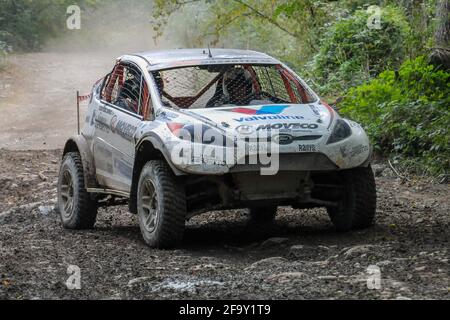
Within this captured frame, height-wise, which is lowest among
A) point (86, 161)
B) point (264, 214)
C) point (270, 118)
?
point (264, 214)

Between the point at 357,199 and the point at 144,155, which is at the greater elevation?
the point at 144,155

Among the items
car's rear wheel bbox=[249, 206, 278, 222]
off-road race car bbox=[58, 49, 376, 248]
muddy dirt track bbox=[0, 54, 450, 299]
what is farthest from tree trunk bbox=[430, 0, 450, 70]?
off-road race car bbox=[58, 49, 376, 248]

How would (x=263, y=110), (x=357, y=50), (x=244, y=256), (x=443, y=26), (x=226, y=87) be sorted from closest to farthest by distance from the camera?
(x=244, y=256) → (x=263, y=110) → (x=226, y=87) → (x=443, y=26) → (x=357, y=50)

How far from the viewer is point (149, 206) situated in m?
8.57

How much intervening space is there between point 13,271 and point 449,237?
371 centimetres

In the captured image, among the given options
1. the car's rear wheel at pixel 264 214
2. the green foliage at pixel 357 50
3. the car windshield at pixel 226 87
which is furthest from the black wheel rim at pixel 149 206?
the green foliage at pixel 357 50

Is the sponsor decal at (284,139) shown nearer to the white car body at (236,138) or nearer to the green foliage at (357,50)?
the white car body at (236,138)

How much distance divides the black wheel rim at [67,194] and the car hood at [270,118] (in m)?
2.52

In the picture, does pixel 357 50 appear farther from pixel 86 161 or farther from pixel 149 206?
pixel 149 206

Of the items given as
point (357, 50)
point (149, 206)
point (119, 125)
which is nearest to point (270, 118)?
point (149, 206)

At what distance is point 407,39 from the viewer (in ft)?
55.7

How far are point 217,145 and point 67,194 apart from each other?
10.9ft

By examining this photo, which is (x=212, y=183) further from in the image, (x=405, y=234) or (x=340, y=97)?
(x=340, y=97)

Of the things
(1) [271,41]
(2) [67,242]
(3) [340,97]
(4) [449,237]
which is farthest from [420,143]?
(1) [271,41]
